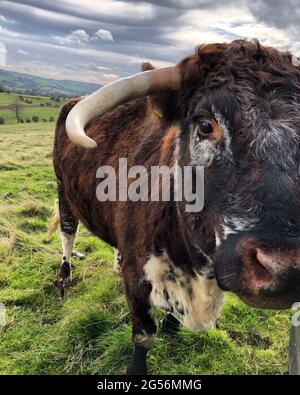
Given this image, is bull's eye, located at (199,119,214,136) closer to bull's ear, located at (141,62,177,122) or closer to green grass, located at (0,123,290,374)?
bull's ear, located at (141,62,177,122)

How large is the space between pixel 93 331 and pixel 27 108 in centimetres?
5079

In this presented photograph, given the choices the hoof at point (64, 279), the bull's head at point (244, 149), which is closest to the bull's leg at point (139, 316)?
the bull's head at point (244, 149)

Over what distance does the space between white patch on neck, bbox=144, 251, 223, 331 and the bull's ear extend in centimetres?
115

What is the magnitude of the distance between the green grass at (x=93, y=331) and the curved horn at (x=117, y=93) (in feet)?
9.77

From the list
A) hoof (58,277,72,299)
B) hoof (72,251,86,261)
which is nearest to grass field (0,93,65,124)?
hoof (72,251,86,261)

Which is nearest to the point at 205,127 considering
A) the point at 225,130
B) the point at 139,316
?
the point at 225,130

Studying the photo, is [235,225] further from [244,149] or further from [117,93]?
[117,93]

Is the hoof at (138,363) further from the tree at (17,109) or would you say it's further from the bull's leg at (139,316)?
the tree at (17,109)

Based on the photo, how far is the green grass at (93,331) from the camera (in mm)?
4836

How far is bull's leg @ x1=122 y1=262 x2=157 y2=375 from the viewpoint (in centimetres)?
405

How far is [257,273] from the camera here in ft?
7.77

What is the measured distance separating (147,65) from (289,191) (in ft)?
5.09

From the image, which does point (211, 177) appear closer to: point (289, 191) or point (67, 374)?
point (289, 191)
